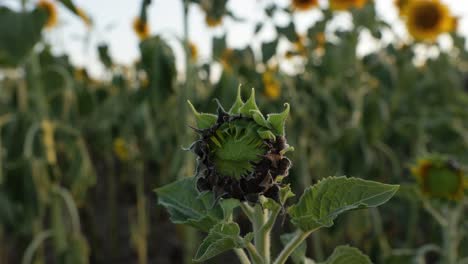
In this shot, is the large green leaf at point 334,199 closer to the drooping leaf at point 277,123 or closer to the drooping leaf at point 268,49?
the drooping leaf at point 277,123

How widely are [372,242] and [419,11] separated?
153cm

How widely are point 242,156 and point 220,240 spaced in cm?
6

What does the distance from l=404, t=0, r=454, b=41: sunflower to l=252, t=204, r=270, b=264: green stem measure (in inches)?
93.4

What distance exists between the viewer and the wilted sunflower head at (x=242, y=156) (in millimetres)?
450

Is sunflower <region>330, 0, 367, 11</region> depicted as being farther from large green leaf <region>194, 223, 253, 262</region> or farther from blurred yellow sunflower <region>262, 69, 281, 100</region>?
large green leaf <region>194, 223, 253, 262</region>

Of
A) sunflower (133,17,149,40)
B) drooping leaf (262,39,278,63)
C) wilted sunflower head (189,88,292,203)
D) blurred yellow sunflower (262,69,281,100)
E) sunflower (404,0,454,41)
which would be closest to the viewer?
wilted sunflower head (189,88,292,203)

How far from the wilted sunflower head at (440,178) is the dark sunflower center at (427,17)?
1572 mm

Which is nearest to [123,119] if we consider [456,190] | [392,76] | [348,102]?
[348,102]

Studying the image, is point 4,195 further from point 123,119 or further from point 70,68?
point 123,119

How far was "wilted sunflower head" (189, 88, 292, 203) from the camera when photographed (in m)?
0.45

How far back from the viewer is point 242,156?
0.45 m

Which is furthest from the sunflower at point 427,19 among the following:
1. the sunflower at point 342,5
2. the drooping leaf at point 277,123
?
the drooping leaf at point 277,123

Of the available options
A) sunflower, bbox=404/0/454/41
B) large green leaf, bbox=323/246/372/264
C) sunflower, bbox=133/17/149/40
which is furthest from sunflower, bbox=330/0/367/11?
large green leaf, bbox=323/246/372/264

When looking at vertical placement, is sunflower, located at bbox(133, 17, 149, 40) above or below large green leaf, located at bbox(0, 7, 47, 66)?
above
